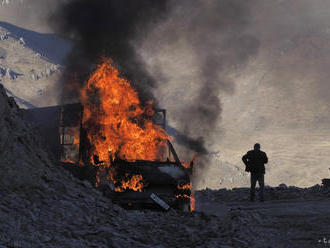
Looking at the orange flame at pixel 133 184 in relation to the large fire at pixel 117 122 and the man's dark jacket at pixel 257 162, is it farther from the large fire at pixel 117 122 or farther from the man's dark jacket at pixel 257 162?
the man's dark jacket at pixel 257 162

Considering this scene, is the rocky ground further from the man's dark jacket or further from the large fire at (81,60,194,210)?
the man's dark jacket

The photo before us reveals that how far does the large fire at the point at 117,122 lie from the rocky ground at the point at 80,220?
9.71 feet

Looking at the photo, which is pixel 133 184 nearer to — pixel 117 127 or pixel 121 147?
pixel 121 147

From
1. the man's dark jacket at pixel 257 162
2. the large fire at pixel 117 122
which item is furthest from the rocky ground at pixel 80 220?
the man's dark jacket at pixel 257 162

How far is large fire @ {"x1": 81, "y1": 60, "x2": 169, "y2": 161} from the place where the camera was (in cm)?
1275

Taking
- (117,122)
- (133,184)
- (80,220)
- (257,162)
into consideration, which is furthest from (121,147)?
(80,220)

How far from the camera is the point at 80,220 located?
21.3ft

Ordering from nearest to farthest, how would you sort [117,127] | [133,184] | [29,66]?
[133,184] → [117,127] → [29,66]

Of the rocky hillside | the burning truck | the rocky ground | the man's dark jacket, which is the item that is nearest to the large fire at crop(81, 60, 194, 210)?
the burning truck

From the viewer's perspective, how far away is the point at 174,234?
22.6ft

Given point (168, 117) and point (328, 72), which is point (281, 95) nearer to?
point (328, 72)

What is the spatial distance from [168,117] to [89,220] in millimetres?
61309

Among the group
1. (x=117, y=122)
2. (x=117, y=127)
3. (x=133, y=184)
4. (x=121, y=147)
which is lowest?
(x=133, y=184)

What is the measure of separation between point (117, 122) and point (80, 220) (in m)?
7.97
